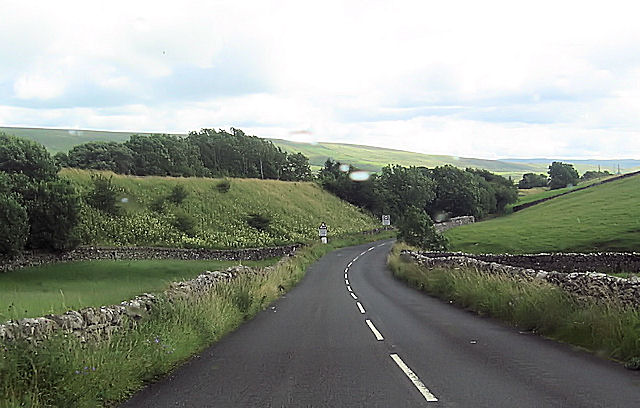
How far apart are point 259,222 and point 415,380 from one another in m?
71.4

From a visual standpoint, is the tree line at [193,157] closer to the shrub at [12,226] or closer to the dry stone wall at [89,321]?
the shrub at [12,226]

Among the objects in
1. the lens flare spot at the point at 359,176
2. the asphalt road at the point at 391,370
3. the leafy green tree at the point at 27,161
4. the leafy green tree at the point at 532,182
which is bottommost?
the asphalt road at the point at 391,370

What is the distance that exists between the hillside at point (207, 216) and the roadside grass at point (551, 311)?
4733 centimetres

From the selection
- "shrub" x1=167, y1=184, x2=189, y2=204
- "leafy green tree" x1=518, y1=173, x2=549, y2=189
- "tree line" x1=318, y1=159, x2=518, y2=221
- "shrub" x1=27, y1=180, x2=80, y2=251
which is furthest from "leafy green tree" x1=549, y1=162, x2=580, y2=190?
"shrub" x1=27, y1=180, x2=80, y2=251

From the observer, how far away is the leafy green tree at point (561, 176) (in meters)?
164

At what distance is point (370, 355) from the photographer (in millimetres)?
10992

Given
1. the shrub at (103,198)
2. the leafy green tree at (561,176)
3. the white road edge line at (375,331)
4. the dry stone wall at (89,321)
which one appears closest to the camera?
the dry stone wall at (89,321)

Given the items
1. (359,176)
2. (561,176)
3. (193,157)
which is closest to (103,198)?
(359,176)

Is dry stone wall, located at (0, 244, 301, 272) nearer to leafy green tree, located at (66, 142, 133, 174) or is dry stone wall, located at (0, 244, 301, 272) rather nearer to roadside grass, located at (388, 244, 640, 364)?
roadside grass, located at (388, 244, 640, 364)

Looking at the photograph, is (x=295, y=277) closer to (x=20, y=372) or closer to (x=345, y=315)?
(x=345, y=315)

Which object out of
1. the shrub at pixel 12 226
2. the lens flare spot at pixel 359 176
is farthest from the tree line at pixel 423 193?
the shrub at pixel 12 226

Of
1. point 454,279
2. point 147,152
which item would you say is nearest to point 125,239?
point 454,279

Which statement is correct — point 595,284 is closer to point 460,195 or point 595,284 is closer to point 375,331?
point 375,331

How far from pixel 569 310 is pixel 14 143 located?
7465 centimetres
